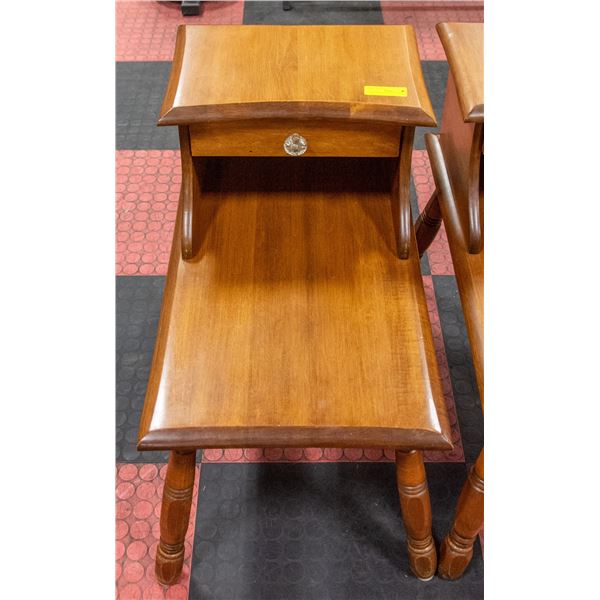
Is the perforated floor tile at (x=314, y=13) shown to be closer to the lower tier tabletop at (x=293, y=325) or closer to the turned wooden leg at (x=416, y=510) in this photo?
the lower tier tabletop at (x=293, y=325)

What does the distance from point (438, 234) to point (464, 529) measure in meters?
0.84

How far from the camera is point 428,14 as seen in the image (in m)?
2.38

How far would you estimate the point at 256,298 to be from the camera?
90 centimetres

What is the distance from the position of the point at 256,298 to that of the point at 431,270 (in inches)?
29.9

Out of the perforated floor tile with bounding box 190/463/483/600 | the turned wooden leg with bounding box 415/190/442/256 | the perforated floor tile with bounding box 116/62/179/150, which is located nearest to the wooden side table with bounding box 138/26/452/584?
the perforated floor tile with bounding box 190/463/483/600

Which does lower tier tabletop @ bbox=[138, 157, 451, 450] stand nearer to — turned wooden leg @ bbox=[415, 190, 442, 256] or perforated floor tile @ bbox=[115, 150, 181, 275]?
turned wooden leg @ bbox=[415, 190, 442, 256]

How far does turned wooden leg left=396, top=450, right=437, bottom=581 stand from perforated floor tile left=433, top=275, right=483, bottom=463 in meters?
0.25

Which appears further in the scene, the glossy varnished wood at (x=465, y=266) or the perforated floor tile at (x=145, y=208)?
the perforated floor tile at (x=145, y=208)

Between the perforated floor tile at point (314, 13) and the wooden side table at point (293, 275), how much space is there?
1432 millimetres

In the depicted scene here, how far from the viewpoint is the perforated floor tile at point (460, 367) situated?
4.21ft

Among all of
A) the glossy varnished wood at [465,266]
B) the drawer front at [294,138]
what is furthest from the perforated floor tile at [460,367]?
the drawer front at [294,138]

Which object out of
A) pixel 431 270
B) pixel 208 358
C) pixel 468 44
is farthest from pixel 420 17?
pixel 208 358

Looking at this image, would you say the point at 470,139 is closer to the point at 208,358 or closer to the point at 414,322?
the point at 414,322

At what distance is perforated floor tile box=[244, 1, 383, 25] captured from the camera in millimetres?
2301
